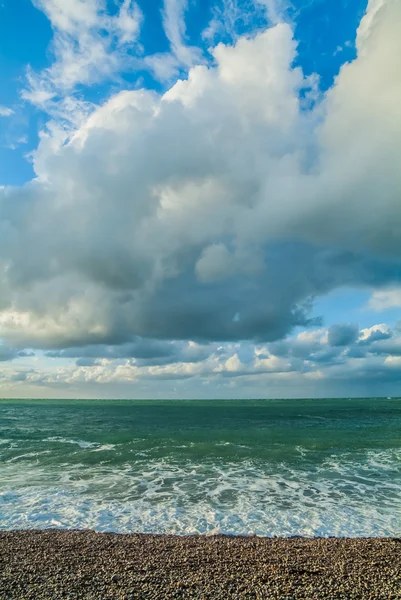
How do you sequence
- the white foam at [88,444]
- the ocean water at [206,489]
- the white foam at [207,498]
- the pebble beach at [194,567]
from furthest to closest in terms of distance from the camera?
1. the white foam at [88,444]
2. the ocean water at [206,489]
3. the white foam at [207,498]
4. the pebble beach at [194,567]

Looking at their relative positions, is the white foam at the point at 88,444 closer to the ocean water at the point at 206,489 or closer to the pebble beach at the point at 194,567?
the ocean water at the point at 206,489

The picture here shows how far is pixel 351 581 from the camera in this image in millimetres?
9219

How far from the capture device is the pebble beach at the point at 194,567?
8.53 meters

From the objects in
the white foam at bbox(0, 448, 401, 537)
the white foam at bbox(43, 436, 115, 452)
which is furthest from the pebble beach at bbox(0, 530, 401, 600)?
the white foam at bbox(43, 436, 115, 452)

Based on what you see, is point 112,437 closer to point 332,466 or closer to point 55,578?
point 332,466

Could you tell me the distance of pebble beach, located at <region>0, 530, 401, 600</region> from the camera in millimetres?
8531

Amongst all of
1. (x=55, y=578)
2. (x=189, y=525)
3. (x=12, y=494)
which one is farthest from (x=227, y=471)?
(x=55, y=578)

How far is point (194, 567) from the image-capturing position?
10008 millimetres

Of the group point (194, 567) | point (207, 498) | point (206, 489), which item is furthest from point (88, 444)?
point (194, 567)

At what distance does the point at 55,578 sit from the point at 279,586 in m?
5.68

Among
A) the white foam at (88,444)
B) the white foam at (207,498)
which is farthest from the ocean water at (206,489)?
the white foam at (88,444)

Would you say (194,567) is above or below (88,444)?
above

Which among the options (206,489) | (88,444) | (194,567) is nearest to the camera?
(194,567)

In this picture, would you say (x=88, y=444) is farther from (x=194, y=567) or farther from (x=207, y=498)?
(x=194, y=567)
